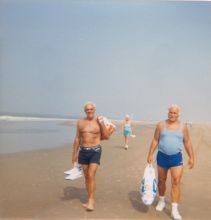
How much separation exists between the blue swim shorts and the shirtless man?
0.63m

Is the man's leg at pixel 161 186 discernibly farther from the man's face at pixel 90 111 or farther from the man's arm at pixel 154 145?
the man's face at pixel 90 111

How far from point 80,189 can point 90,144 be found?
93 cm

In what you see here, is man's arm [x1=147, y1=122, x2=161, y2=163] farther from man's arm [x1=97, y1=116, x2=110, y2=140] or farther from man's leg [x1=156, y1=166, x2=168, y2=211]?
man's arm [x1=97, y1=116, x2=110, y2=140]

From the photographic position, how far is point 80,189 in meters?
4.77

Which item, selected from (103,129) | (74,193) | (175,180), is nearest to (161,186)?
(175,180)

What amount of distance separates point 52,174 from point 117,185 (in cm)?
98

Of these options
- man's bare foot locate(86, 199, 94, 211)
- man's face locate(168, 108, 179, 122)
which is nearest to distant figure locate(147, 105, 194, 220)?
man's face locate(168, 108, 179, 122)

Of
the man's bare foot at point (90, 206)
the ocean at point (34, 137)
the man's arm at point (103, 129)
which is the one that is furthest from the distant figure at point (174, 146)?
the ocean at point (34, 137)

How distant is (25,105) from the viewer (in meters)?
4.53

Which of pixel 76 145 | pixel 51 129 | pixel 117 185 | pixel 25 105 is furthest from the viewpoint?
pixel 51 129

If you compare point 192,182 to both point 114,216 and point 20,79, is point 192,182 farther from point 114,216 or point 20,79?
point 20,79

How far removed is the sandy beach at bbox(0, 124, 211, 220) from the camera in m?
3.97

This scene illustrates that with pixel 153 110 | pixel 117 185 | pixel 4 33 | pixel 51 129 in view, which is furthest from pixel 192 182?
pixel 51 129

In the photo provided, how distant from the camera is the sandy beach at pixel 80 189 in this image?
397 centimetres
